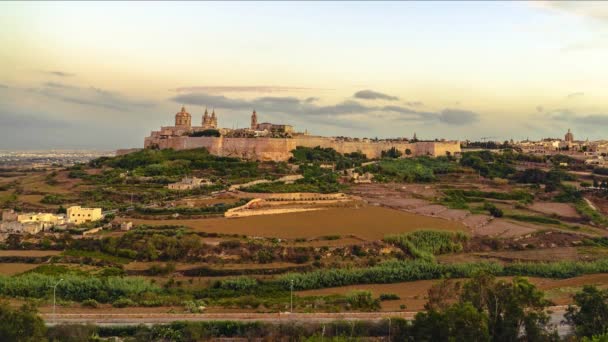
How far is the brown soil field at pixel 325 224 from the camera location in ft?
91.3

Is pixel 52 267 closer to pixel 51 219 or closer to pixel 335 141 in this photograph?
pixel 51 219

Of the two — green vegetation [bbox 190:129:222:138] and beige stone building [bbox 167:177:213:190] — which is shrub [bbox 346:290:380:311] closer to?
beige stone building [bbox 167:177:213:190]

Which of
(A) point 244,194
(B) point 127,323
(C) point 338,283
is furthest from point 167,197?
(B) point 127,323

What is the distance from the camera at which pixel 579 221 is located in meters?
33.6

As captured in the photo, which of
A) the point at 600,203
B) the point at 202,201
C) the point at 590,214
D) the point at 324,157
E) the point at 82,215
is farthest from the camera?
the point at 324,157

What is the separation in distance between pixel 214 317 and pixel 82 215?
16557 mm

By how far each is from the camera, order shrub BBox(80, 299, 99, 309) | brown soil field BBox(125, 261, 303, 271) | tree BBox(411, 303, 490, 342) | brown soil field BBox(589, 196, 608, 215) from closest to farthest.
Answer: tree BBox(411, 303, 490, 342) → shrub BBox(80, 299, 99, 309) → brown soil field BBox(125, 261, 303, 271) → brown soil field BBox(589, 196, 608, 215)

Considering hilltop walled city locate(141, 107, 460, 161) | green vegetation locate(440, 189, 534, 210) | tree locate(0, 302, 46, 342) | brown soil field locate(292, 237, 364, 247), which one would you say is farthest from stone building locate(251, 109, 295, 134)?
tree locate(0, 302, 46, 342)

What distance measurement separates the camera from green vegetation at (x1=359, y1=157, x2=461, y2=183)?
5116 centimetres

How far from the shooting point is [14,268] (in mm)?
21281

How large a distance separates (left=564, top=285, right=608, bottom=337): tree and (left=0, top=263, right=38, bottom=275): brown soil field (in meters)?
17.7

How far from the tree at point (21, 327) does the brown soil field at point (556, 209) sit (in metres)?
30.7

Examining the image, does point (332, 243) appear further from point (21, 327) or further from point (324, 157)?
point (324, 157)

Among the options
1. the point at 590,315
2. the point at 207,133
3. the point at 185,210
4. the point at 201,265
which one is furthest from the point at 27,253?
the point at 207,133
